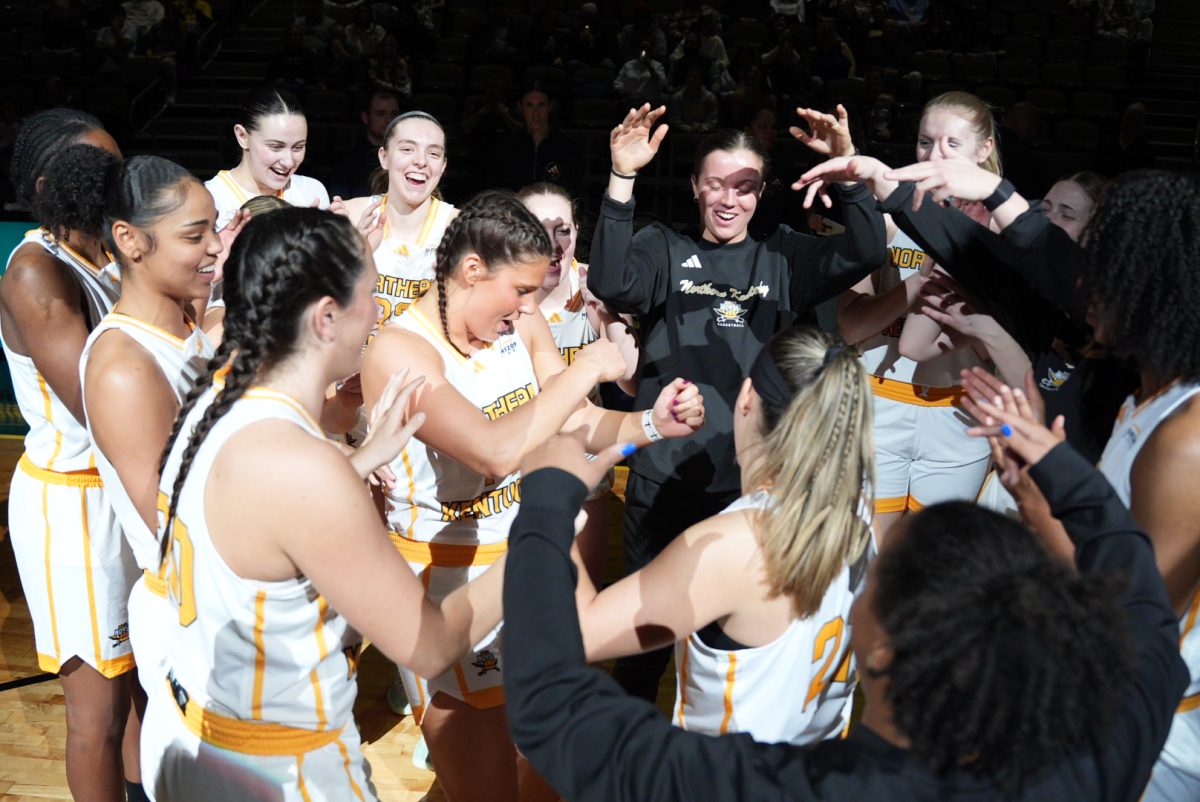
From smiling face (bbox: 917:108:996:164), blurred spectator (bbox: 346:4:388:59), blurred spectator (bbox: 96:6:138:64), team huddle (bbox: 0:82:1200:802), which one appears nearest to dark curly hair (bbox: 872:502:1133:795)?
team huddle (bbox: 0:82:1200:802)

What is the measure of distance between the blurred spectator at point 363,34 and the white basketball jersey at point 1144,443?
1001 cm

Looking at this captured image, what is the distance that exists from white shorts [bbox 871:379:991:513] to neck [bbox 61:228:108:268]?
246cm

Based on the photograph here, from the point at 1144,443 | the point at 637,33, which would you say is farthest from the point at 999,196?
the point at 637,33

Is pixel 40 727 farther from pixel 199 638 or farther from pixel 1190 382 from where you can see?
pixel 1190 382

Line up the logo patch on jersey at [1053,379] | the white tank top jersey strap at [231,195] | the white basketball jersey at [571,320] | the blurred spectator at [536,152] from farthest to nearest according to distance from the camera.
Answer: the blurred spectator at [536,152], the white tank top jersey strap at [231,195], the white basketball jersey at [571,320], the logo patch on jersey at [1053,379]

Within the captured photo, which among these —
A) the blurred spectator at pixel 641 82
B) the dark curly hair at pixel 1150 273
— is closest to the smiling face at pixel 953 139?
the dark curly hair at pixel 1150 273

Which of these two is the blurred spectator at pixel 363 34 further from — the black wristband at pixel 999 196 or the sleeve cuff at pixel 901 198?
the black wristband at pixel 999 196

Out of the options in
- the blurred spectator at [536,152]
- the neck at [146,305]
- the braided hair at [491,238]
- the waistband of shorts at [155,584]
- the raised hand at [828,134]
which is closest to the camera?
the waistband of shorts at [155,584]

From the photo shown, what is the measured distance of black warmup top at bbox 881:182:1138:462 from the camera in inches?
93.6

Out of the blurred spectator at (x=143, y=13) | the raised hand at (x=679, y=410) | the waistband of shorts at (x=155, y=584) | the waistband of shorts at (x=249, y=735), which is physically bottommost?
the waistband of shorts at (x=249, y=735)

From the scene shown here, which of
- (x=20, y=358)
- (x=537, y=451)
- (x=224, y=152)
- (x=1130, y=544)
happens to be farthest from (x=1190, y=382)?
(x=224, y=152)

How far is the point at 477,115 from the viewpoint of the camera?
28.4ft

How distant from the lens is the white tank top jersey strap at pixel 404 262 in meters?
3.95

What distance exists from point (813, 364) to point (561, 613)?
0.75m
